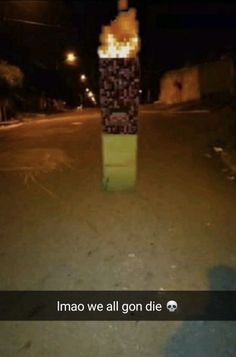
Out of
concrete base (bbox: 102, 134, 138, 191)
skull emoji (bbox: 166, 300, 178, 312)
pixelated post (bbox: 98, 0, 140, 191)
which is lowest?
skull emoji (bbox: 166, 300, 178, 312)

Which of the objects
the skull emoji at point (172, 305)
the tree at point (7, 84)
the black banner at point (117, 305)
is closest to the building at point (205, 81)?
the tree at point (7, 84)

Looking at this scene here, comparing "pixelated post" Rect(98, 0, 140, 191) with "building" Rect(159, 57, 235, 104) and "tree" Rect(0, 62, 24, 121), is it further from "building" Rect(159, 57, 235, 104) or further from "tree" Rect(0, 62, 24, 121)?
"building" Rect(159, 57, 235, 104)

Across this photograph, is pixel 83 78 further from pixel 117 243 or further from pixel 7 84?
pixel 117 243

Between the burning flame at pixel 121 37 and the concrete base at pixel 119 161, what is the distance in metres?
1.45

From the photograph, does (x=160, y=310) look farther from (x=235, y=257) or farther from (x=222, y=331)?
(x=235, y=257)

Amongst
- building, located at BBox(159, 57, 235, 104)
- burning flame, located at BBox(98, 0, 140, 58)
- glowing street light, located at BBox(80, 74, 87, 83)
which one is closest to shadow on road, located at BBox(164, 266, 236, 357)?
burning flame, located at BBox(98, 0, 140, 58)

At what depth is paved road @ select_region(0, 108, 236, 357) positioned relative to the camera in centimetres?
386

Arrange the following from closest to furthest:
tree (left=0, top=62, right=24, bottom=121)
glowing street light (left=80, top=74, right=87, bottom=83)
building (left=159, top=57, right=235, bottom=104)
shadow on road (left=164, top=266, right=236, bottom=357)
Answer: shadow on road (left=164, top=266, right=236, bottom=357)
tree (left=0, top=62, right=24, bottom=121)
building (left=159, top=57, right=235, bottom=104)
glowing street light (left=80, top=74, right=87, bottom=83)

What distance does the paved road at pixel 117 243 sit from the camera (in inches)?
152

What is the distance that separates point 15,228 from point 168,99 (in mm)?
37260

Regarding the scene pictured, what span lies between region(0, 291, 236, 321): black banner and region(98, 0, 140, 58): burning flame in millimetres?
3764

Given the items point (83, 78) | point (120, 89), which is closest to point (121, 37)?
point (120, 89)

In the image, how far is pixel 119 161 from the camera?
777 cm

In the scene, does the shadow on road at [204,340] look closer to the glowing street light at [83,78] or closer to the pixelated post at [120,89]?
the pixelated post at [120,89]
